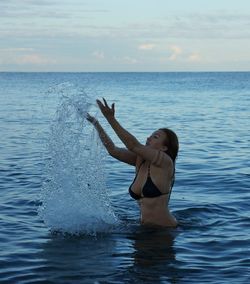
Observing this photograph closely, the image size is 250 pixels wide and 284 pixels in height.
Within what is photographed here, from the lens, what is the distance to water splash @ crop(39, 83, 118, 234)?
969cm

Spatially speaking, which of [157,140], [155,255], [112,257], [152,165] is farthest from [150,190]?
[112,257]

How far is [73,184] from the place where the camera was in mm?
10023

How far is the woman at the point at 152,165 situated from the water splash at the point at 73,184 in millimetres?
522

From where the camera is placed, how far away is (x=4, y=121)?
3216 centimetres

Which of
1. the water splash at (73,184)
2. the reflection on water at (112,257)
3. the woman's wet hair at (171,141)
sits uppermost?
the woman's wet hair at (171,141)

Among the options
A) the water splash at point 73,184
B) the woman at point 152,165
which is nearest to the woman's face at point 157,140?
the woman at point 152,165

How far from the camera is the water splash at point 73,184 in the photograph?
9688 mm

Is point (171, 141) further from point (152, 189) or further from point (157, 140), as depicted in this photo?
point (152, 189)

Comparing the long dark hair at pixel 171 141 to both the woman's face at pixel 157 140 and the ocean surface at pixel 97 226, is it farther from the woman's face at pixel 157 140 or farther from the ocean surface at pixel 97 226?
the ocean surface at pixel 97 226

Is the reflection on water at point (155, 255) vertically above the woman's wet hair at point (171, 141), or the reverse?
the woman's wet hair at point (171, 141)

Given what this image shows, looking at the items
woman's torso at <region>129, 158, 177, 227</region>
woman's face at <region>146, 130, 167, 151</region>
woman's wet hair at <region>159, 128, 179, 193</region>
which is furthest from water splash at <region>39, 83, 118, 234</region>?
woman's wet hair at <region>159, 128, 179, 193</region>

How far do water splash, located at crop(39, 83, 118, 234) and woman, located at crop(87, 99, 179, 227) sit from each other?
0.52 metres

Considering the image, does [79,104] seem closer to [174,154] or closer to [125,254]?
[174,154]

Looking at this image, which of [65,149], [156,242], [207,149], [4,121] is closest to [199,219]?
[156,242]
